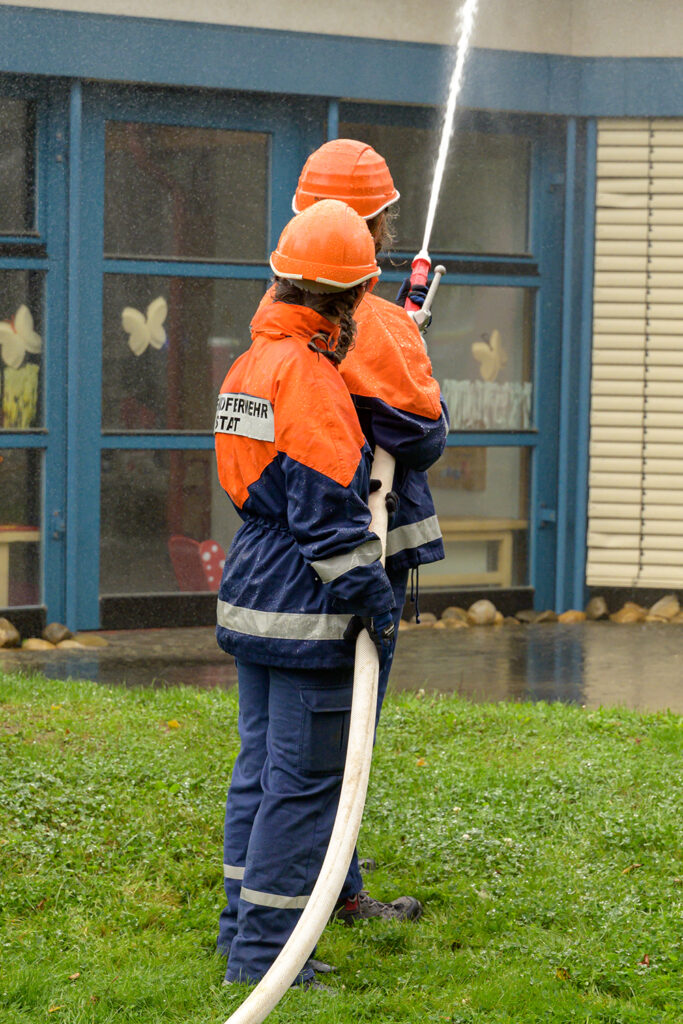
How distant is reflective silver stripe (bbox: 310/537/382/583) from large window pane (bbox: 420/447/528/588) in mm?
5462

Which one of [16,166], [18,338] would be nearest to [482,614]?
[18,338]

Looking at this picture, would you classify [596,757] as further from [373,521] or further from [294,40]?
[294,40]

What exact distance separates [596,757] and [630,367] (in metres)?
3.90

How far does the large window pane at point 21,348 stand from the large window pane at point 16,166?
0.99 ft

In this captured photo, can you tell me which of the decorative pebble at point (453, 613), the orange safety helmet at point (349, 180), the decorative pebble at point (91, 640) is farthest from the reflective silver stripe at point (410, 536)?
the decorative pebble at point (453, 613)

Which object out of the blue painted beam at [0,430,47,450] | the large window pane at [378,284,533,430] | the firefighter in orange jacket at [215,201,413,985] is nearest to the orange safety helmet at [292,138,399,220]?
the firefighter in orange jacket at [215,201,413,985]

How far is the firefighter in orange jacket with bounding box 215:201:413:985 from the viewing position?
322 centimetres

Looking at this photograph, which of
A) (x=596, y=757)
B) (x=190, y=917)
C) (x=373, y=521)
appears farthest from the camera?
(x=596, y=757)

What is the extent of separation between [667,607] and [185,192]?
400cm

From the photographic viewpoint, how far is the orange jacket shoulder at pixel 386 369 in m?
3.53

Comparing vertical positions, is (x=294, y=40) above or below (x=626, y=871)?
above

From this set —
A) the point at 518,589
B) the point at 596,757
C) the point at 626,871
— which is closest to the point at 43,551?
the point at 518,589

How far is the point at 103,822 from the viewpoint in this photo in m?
4.54

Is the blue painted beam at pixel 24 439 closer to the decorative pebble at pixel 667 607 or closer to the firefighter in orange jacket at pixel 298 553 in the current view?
the decorative pebble at pixel 667 607
